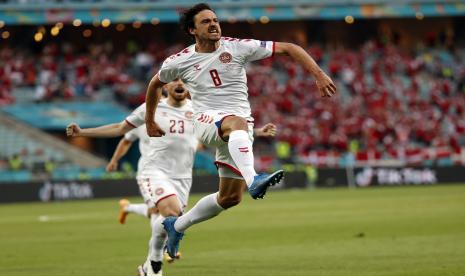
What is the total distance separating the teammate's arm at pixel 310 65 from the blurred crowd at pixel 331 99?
99.4 feet

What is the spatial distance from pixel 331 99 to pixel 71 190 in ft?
47.2

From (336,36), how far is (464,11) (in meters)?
6.69

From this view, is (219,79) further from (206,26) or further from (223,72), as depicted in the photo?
(206,26)

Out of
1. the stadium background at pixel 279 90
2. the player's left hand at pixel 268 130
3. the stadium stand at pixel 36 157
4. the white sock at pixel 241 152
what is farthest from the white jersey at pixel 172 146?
the stadium stand at pixel 36 157

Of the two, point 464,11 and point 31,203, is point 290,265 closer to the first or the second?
point 31,203

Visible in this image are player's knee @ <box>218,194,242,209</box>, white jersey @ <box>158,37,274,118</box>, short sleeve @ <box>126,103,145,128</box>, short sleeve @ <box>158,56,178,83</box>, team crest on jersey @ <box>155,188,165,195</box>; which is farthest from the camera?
team crest on jersey @ <box>155,188,165,195</box>

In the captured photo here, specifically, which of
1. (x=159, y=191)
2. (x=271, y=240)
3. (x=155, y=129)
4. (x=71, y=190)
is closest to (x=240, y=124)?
(x=155, y=129)

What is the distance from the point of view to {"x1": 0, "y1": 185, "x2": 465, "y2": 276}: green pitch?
12508 millimetres

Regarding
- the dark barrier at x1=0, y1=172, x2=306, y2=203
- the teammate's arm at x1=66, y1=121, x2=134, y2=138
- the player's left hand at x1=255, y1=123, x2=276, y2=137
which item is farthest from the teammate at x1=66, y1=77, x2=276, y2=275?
the dark barrier at x1=0, y1=172, x2=306, y2=203

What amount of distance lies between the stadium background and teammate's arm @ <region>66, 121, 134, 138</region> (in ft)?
64.4

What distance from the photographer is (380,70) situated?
161 ft

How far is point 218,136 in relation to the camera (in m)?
9.96

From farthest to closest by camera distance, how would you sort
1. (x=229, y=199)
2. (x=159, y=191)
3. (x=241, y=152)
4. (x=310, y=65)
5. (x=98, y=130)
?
(x=159, y=191)
(x=98, y=130)
(x=229, y=199)
(x=241, y=152)
(x=310, y=65)

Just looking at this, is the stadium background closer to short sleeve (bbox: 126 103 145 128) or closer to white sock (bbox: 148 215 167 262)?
short sleeve (bbox: 126 103 145 128)
